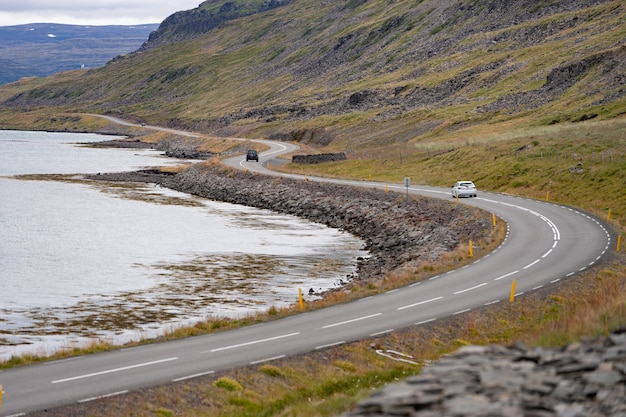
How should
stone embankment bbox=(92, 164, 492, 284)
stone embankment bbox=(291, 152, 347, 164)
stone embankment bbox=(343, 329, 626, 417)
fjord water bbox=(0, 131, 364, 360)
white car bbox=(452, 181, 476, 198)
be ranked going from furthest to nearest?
1. stone embankment bbox=(291, 152, 347, 164)
2. white car bbox=(452, 181, 476, 198)
3. stone embankment bbox=(92, 164, 492, 284)
4. fjord water bbox=(0, 131, 364, 360)
5. stone embankment bbox=(343, 329, 626, 417)

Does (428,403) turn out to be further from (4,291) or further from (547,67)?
(547,67)

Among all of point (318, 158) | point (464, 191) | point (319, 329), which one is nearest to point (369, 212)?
point (464, 191)

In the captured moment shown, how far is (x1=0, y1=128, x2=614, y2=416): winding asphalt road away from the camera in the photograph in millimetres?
20547

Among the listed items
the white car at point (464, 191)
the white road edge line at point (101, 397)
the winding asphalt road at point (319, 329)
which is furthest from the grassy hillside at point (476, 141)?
the white car at point (464, 191)

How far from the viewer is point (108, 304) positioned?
38.5 metres

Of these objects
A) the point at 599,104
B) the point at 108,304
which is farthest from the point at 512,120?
the point at 108,304

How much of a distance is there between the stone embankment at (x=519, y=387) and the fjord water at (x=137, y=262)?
19.9m

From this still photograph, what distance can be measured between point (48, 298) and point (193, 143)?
131 metres

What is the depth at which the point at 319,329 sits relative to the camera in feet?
88.1

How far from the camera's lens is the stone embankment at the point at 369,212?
50.1 metres

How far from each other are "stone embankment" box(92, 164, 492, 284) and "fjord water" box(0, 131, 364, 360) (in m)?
1.96

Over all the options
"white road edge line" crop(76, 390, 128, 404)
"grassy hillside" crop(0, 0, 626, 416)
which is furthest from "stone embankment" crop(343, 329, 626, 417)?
"white road edge line" crop(76, 390, 128, 404)

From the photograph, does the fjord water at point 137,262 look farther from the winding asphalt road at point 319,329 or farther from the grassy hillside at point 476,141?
the grassy hillside at point 476,141

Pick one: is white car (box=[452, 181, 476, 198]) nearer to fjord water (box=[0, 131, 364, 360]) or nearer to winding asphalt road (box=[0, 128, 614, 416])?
fjord water (box=[0, 131, 364, 360])
